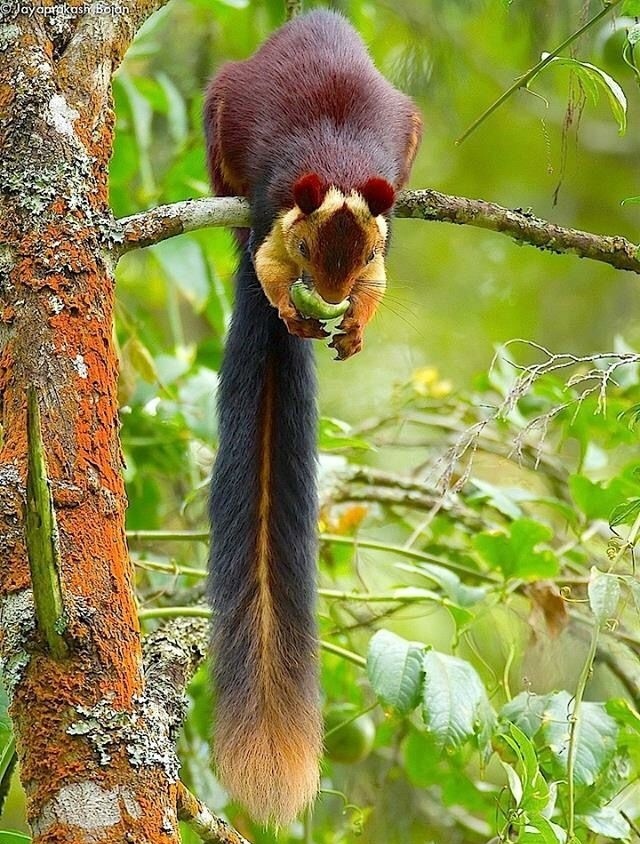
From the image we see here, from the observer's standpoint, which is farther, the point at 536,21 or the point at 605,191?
the point at 605,191

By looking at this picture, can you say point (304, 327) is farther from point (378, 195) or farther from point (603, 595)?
point (603, 595)

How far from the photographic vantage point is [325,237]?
1.68m

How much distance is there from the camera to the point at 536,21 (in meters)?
2.59

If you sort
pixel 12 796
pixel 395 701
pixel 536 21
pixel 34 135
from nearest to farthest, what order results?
pixel 34 135, pixel 395 701, pixel 536 21, pixel 12 796

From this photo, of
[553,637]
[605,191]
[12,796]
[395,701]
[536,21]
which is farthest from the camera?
[605,191]

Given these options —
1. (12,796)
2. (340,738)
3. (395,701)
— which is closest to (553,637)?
(340,738)

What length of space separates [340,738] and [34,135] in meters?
1.06

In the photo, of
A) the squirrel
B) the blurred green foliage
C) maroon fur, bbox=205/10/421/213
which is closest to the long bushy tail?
the squirrel

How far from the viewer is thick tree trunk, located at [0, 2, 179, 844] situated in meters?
0.96

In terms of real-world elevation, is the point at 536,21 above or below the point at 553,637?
above

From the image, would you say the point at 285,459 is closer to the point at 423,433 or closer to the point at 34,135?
the point at 34,135

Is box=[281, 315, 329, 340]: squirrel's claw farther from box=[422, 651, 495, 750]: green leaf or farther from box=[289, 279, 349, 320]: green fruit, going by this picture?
box=[422, 651, 495, 750]: green leaf

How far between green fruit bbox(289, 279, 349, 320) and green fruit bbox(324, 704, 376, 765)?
616 mm

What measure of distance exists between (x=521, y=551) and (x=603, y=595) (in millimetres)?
546
